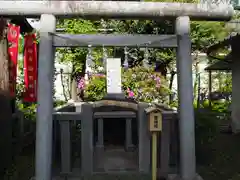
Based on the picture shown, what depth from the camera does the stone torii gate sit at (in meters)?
5.55

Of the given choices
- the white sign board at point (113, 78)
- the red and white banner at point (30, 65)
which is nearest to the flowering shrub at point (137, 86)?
the white sign board at point (113, 78)

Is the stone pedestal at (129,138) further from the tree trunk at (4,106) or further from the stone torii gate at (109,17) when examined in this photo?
the tree trunk at (4,106)

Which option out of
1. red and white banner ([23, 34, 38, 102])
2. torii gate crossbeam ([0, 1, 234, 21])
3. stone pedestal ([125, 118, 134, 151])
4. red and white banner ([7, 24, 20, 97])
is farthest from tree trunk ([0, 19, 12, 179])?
stone pedestal ([125, 118, 134, 151])

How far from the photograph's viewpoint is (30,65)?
7.41m

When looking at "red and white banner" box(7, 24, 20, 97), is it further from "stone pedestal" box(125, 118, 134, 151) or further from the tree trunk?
"stone pedestal" box(125, 118, 134, 151)

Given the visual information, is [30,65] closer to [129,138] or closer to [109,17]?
[109,17]

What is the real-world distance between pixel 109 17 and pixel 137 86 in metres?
6.93

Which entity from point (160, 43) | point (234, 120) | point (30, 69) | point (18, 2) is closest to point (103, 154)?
point (30, 69)

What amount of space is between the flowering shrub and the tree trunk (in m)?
5.71

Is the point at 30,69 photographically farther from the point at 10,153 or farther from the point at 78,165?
the point at 78,165

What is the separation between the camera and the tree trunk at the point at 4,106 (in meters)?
6.44

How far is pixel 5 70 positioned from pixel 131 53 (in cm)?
866

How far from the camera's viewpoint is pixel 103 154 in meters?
7.88

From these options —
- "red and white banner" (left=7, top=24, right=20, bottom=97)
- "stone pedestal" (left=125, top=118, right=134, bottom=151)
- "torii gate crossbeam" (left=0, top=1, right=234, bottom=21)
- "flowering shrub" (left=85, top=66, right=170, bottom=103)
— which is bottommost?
"stone pedestal" (left=125, top=118, right=134, bottom=151)
